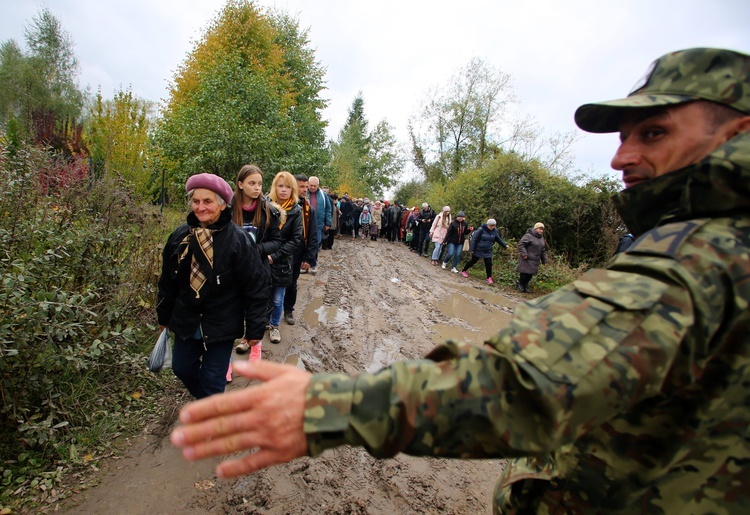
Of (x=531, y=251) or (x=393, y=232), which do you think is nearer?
(x=531, y=251)

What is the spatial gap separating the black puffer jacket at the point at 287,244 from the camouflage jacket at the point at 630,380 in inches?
151

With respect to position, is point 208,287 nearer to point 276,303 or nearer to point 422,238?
point 276,303

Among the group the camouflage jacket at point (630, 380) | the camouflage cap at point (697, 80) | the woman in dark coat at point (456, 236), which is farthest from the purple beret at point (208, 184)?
the woman in dark coat at point (456, 236)

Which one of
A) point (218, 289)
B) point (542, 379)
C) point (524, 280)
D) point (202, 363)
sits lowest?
point (202, 363)

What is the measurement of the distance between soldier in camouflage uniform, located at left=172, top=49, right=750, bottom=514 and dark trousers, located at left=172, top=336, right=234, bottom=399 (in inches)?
85.8

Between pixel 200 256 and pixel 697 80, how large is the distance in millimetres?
2750

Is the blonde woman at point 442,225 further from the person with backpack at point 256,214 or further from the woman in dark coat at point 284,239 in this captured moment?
the person with backpack at point 256,214

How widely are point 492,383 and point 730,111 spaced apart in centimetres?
91

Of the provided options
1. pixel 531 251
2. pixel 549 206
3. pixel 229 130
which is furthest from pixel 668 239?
pixel 549 206

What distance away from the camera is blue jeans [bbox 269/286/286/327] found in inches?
185

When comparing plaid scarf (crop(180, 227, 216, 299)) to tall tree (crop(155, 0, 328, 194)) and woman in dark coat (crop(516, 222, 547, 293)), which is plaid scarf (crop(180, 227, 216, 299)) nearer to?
tall tree (crop(155, 0, 328, 194))

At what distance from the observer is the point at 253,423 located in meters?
0.75

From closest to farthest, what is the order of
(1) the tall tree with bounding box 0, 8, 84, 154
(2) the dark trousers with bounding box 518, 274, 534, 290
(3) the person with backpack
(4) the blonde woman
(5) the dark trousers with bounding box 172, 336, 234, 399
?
(5) the dark trousers with bounding box 172, 336, 234, 399 → (3) the person with backpack → (2) the dark trousers with bounding box 518, 274, 534, 290 → (4) the blonde woman → (1) the tall tree with bounding box 0, 8, 84, 154

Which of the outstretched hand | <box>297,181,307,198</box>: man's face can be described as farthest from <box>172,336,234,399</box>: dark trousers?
<box>297,181,307,198</box>: man's face
